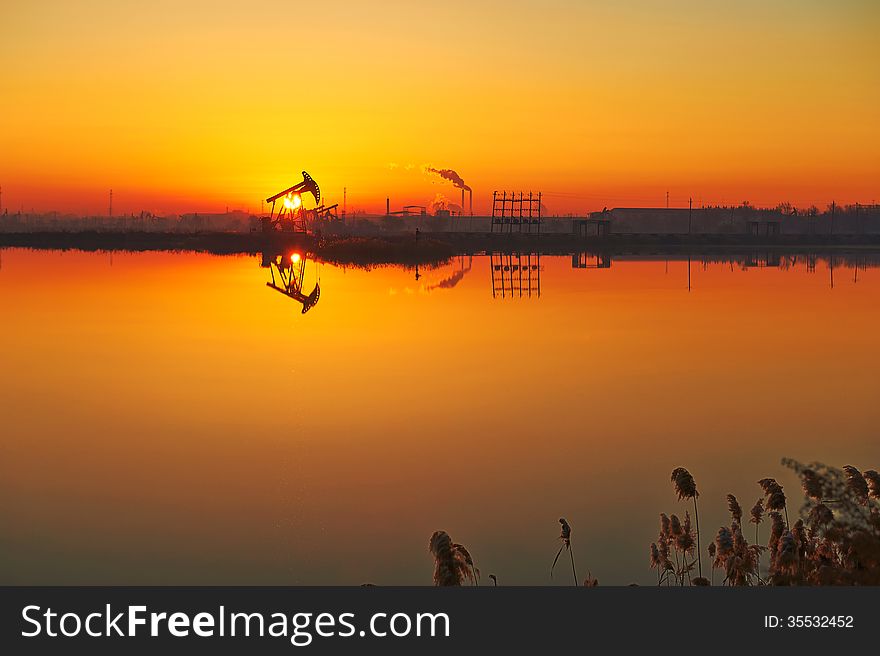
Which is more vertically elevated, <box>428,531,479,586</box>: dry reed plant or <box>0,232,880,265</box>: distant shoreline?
<box>0,232,880,265</box>: distant shoreline

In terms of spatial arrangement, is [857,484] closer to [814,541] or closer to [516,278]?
[814,541]

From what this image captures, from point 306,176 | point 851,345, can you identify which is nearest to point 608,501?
point 851,345

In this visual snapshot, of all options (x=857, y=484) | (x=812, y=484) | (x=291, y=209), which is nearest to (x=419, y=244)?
(x=291, y=209)

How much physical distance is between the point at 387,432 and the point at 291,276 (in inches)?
1193

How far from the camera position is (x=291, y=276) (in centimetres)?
4141

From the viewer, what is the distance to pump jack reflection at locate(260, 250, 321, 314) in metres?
31.2

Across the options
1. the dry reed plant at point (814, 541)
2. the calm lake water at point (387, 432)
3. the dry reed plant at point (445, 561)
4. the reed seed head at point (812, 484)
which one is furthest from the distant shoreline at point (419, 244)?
the dry reed plant at point (445, 561)

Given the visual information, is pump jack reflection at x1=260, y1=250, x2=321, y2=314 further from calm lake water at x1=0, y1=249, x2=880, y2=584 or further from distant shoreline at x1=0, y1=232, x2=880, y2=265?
calm lake water at x1=0, y1=249, x2=880, y2=584

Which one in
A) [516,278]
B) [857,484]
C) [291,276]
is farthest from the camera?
[291,276]

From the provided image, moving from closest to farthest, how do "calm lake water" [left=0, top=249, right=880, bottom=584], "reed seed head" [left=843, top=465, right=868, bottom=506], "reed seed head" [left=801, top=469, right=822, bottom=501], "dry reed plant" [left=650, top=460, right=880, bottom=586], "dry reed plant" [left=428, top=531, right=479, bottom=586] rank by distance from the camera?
"dry reed plant" [left=428, top=531, right=479, bottom=586] → "dry reed plant" [left=650, top=460, right=880, bottom=586] → "reed seed head" [left=801, top=469, right=822, bottom=501] → "reed seed head" [left=843, top=465, right=868, bottom=506] → "calm lake water" [left=0, top=249, right=880, bottom=584]

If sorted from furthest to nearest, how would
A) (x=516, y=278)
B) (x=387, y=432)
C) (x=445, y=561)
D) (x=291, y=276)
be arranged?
(x=291, y=276), (x=516, y=278), (x=387, y=432), (x=445, y=561)

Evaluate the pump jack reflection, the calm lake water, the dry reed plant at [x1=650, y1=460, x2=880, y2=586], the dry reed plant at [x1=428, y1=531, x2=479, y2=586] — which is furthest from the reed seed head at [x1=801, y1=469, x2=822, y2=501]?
the pump jack reflection

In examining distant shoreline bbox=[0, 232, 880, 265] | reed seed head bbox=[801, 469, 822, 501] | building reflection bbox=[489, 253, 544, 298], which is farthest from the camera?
distant shoreline bbox=[0, 232, 880, 265]

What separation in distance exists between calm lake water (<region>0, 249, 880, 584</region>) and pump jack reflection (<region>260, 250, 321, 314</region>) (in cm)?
492
